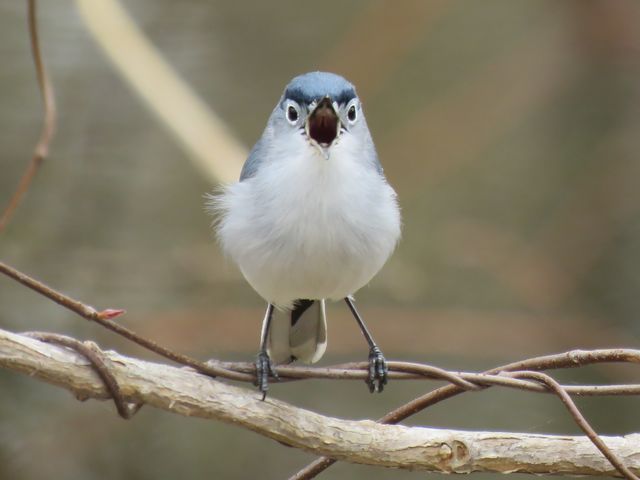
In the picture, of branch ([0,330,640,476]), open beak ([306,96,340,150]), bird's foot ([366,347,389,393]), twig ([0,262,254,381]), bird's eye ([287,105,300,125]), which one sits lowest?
branch ([0,330,640,476])

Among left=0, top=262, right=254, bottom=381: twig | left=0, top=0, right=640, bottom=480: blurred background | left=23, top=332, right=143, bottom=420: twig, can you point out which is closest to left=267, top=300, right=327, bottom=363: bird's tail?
left=0, top=262, right=254, bottom=381: twig

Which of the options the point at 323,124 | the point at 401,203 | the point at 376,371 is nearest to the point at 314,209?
the point at 323,124

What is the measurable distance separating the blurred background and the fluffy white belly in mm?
1336

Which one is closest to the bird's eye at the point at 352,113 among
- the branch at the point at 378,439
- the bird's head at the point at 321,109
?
the bird's head at the point at 321,109

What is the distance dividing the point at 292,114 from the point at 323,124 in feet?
0.29

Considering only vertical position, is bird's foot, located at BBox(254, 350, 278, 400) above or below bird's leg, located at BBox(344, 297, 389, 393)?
below

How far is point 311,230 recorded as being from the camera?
81.4 inches

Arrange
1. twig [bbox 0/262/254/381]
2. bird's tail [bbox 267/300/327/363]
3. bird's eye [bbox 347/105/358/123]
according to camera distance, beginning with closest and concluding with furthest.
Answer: twig [bbox 0/262/254/381]
bird's eye [bbox 347/105/358/123]
bird's tail [bbox 267/300/327/363]

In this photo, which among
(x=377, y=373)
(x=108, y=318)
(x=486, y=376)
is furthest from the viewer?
(x=377, y=373)

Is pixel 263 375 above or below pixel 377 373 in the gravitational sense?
below

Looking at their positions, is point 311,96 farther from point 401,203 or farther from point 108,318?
point 401,203

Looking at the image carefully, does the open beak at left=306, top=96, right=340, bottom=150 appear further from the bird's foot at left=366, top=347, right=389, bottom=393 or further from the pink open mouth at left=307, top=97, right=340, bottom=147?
the bird's foot at left=366, top=347, right=389, bottom=393

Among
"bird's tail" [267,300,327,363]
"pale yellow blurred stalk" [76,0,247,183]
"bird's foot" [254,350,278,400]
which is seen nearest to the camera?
"bird's foot" [254,350,278,400]

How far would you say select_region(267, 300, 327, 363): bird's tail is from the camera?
2422 millimetres
